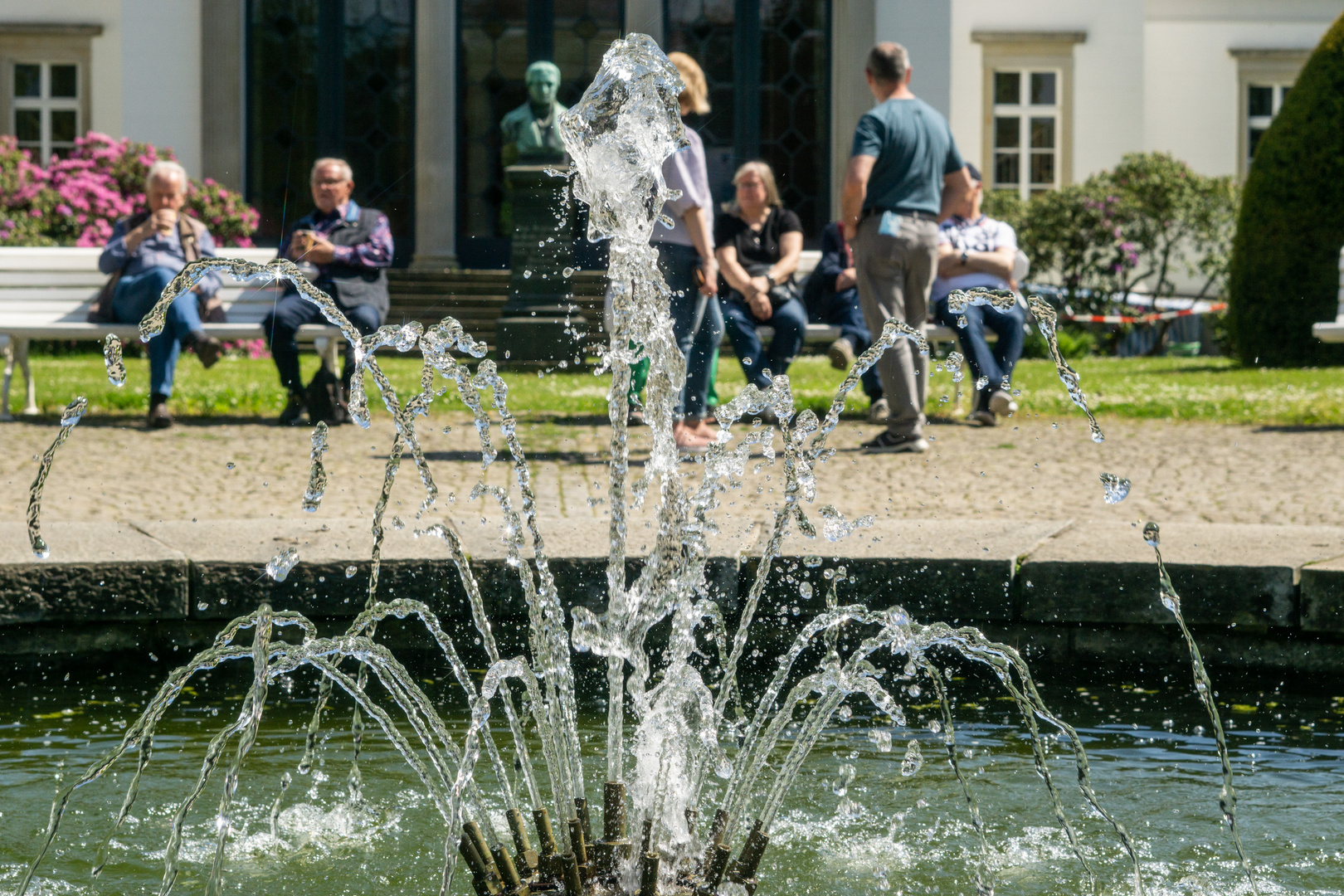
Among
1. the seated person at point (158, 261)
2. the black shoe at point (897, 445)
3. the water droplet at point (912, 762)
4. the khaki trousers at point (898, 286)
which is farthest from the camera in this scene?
the seated person at point (158, 261)

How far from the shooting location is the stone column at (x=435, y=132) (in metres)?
17.7

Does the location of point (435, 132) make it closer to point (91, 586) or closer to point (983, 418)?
point (983, 418)

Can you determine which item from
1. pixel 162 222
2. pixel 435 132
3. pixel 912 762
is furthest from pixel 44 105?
pixel 912 762

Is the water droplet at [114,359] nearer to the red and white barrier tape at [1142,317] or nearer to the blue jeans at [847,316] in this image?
the blue jeans at [847,316]

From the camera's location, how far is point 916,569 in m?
3.92

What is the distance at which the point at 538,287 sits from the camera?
12547 mm

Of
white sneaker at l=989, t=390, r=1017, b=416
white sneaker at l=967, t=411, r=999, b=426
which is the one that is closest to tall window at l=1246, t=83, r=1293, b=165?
white sneaker at l=967, t=411, r=999, b=426

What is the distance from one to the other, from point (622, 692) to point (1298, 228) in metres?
11.0

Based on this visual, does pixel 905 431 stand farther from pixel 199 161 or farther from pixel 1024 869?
pixel 199 161

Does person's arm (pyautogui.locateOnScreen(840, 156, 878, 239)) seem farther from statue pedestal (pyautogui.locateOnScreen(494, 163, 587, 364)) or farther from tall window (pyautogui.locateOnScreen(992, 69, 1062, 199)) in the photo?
tall window (pyautogui.locateOnScreen(992, 69, 1062, 199))

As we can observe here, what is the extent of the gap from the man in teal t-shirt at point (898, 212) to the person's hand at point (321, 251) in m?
2.62

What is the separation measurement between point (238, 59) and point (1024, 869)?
1701 centimetres

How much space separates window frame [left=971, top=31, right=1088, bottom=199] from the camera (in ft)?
66.0

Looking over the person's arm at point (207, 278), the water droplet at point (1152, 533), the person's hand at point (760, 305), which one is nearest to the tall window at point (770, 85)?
the person's arm at point (207, 278)
